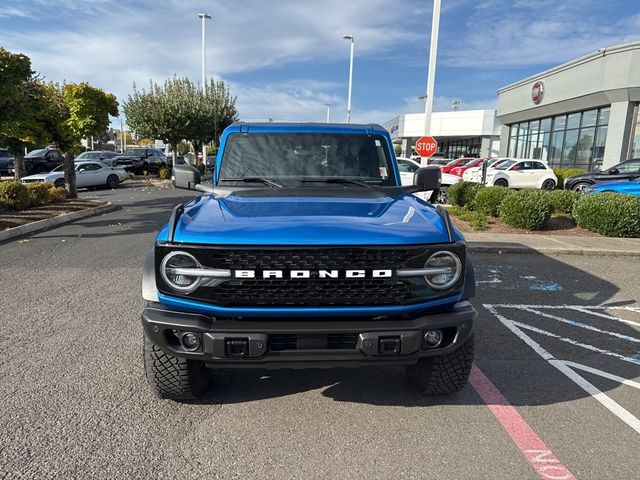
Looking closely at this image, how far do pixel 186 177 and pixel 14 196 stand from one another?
10.3 meters

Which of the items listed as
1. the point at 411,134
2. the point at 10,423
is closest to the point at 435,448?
the point at 10,423

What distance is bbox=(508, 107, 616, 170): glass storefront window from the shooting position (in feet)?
78.7

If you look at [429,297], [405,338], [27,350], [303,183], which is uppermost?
[303,183]

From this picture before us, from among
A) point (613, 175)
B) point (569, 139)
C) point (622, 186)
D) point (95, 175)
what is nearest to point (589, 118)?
point (569, 139)

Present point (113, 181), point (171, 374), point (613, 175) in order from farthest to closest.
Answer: point (113, 181), point (613, 175), point (171, 374)

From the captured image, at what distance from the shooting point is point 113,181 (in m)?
22.8

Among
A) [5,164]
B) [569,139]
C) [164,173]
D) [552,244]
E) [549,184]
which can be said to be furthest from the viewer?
[164,173]

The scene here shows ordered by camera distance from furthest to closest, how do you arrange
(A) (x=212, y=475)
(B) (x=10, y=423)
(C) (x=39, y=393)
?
(C) (x=39, y=393) → (B) (x=10, y=423) → (A) (x=212, y=475)

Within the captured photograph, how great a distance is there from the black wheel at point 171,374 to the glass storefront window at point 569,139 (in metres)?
25.3

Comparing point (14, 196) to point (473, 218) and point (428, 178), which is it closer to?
point (473, 218)

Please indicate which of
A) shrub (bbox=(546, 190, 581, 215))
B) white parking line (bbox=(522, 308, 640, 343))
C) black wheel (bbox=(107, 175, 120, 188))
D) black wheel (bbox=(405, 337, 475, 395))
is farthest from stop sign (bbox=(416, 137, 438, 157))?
black wheel (bbox=(107, 175, 120, 188))

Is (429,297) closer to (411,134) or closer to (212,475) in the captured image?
(212,475)

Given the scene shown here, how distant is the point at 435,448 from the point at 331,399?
0.83 metres

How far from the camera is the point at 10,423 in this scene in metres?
2.90
